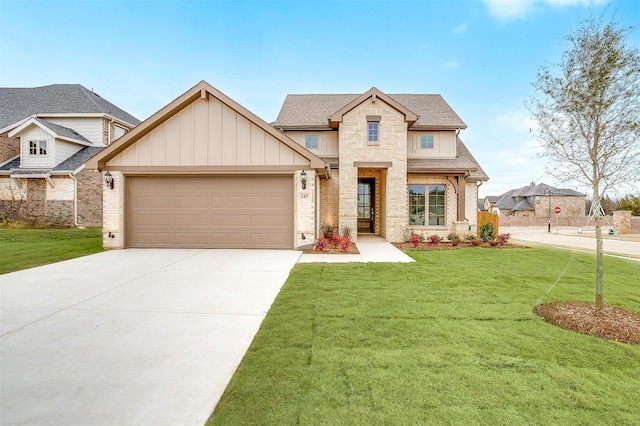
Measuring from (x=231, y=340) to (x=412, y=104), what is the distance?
52.6ft

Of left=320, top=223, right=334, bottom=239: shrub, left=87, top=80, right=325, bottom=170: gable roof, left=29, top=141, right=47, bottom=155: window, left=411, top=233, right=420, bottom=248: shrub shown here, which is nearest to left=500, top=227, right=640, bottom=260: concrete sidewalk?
left=411, top=233, right=420, bottom=248: shrub

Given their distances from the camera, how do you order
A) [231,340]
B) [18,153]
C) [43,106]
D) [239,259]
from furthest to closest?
1. [43,106]
2. [18,153]
3. [239,259]
4. [231,340]

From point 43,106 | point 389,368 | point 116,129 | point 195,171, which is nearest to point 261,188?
point 195,171

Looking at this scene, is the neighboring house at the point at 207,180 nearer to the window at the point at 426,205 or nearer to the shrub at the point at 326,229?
the shrub at the point at 326,229

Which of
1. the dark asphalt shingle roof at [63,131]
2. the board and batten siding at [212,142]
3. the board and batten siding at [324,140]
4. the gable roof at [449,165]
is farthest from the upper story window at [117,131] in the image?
the gable roof at [449,165]

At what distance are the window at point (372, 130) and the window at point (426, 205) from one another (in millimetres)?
2855

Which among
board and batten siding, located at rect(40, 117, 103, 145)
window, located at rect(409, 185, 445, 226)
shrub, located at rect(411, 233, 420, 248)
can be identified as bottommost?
shrub, located at rect(411, 233, 420, 248)

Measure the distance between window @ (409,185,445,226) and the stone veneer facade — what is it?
1086 millimetres

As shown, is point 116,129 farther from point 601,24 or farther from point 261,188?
point 601,24

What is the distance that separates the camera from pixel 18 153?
19.6 m

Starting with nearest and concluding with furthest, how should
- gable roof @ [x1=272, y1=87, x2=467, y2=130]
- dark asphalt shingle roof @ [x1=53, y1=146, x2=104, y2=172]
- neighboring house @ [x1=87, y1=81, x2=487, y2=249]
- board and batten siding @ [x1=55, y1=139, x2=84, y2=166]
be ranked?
neighboring house @ [x1=87, y1=81, x2=487, y2=249] → gable roof @ [x1=272, y1=87, x2=467, y2=130] → dark asphalt shingle roof @ [x1=53, y1=146, x2=104, y2=172] → board and batten siding @ [x1=55, y1=139, x2=84, y2=166]

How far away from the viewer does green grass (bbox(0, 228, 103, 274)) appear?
8311 mm

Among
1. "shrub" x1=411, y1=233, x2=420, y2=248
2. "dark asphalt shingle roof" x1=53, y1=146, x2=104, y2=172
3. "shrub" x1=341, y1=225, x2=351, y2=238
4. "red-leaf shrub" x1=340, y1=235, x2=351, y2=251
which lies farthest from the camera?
"dark asphalt shingle roof" x1=53, y1=146, x2=104, y2=172

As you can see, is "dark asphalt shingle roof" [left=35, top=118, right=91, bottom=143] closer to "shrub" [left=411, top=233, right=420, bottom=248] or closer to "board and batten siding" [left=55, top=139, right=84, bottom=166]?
"board and batten siding" [left=55, top=139, right=84, bottom=166]
